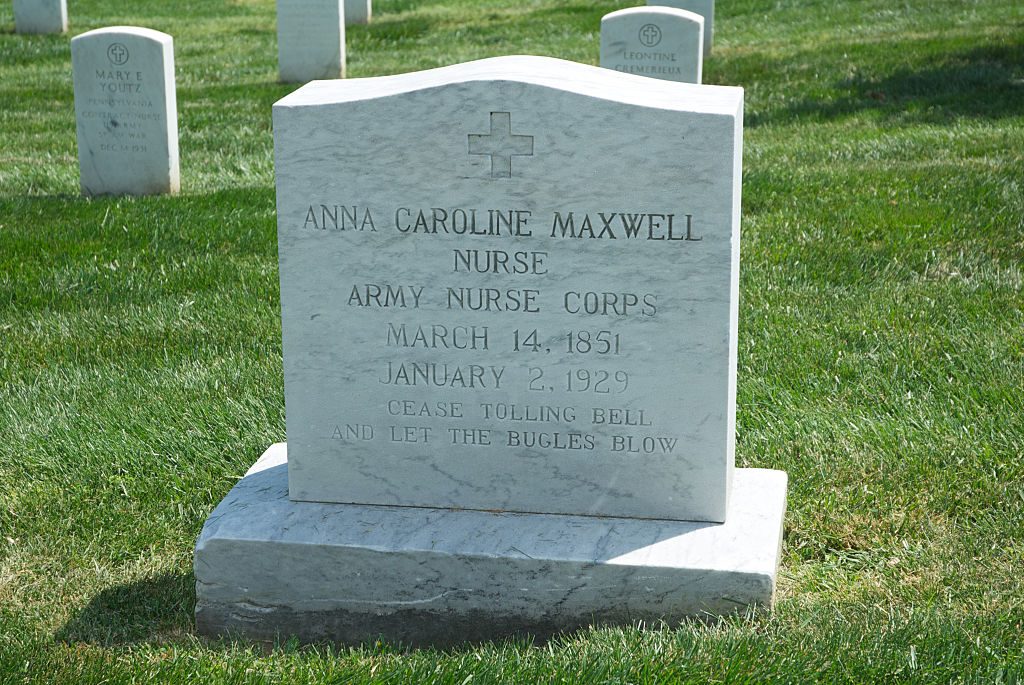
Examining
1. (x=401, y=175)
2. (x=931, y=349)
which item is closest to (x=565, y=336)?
(x=401, y=175)

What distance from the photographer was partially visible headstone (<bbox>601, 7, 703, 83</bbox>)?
381 inches

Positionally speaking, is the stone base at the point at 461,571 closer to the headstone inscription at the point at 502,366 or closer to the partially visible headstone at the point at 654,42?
the headstone inscription at the point at 502,366

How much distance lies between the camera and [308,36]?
46.9 ft

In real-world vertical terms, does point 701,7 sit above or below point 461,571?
above

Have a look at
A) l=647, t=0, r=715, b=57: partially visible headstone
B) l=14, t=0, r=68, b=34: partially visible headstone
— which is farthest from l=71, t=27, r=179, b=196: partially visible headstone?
l=14, t=0, r=68, b=34: partially visible headstone

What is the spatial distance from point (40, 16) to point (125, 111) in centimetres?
1059

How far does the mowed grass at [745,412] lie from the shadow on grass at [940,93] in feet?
0.99

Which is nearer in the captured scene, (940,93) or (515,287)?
(515,287)

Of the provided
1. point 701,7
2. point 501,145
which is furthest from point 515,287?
point 701,7

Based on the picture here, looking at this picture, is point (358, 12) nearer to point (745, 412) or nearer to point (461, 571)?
point (745, 412)

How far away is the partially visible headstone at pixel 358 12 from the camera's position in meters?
18.8

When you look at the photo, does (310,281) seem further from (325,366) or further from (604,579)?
(604,579)

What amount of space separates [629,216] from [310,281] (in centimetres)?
91

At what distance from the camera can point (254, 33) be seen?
1902cm
